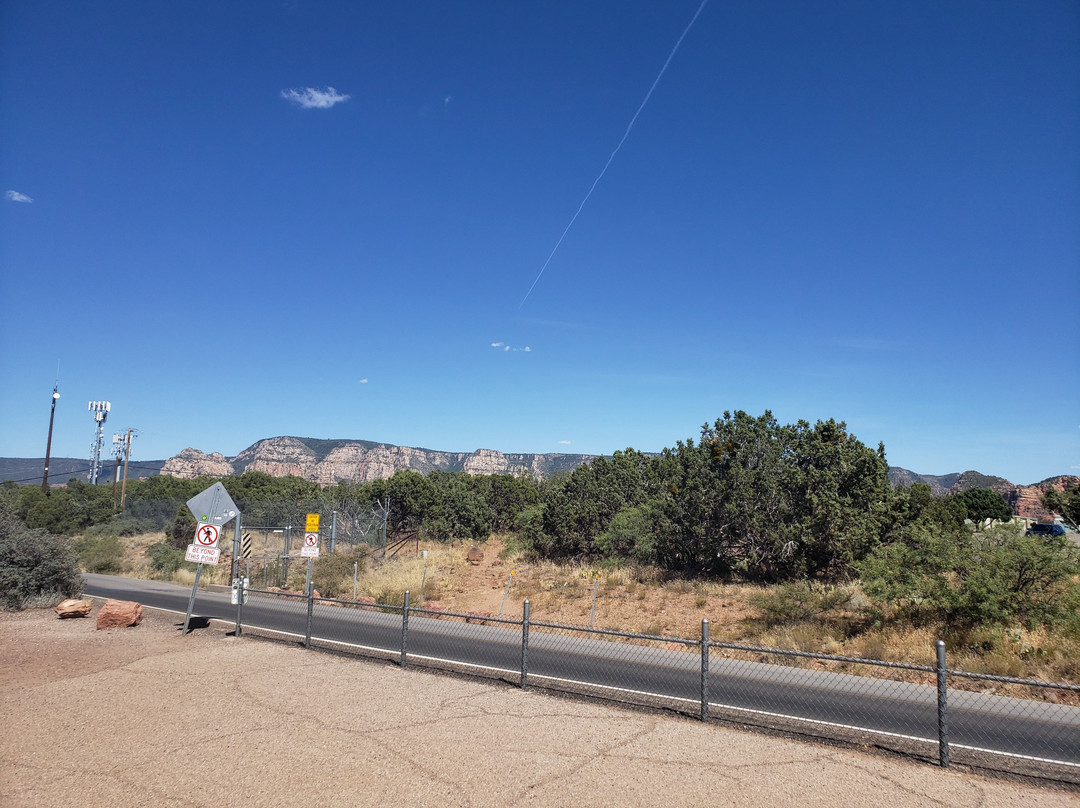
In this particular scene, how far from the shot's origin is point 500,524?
163 feet

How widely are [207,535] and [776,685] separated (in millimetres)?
11921

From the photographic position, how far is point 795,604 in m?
16.6

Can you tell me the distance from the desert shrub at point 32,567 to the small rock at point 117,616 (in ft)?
14.8

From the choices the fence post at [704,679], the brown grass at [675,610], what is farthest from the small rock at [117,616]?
the fence post at [704,679]

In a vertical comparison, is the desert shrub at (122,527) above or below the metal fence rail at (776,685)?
below

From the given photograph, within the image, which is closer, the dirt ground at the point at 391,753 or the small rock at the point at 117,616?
the dirt ground at the point at 391,753

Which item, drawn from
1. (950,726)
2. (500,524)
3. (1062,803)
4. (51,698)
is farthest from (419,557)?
(1062,803)

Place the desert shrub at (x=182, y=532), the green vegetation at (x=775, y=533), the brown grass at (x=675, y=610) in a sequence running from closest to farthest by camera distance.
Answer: the brown grass at (x=675, y=610), the green vegetation at (x=775, y=533), the desert shrub at (x=182, y=532)

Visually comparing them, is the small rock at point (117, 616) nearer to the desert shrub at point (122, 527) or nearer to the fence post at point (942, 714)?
the fence post at point (942, 714)

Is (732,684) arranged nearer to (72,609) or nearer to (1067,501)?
(72,609)

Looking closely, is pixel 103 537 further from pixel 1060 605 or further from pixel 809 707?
pixel 1060 605

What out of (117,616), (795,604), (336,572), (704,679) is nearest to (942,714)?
(704,679)

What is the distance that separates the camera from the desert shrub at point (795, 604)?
53.8 ft

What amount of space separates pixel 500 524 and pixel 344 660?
3795 centimetres
